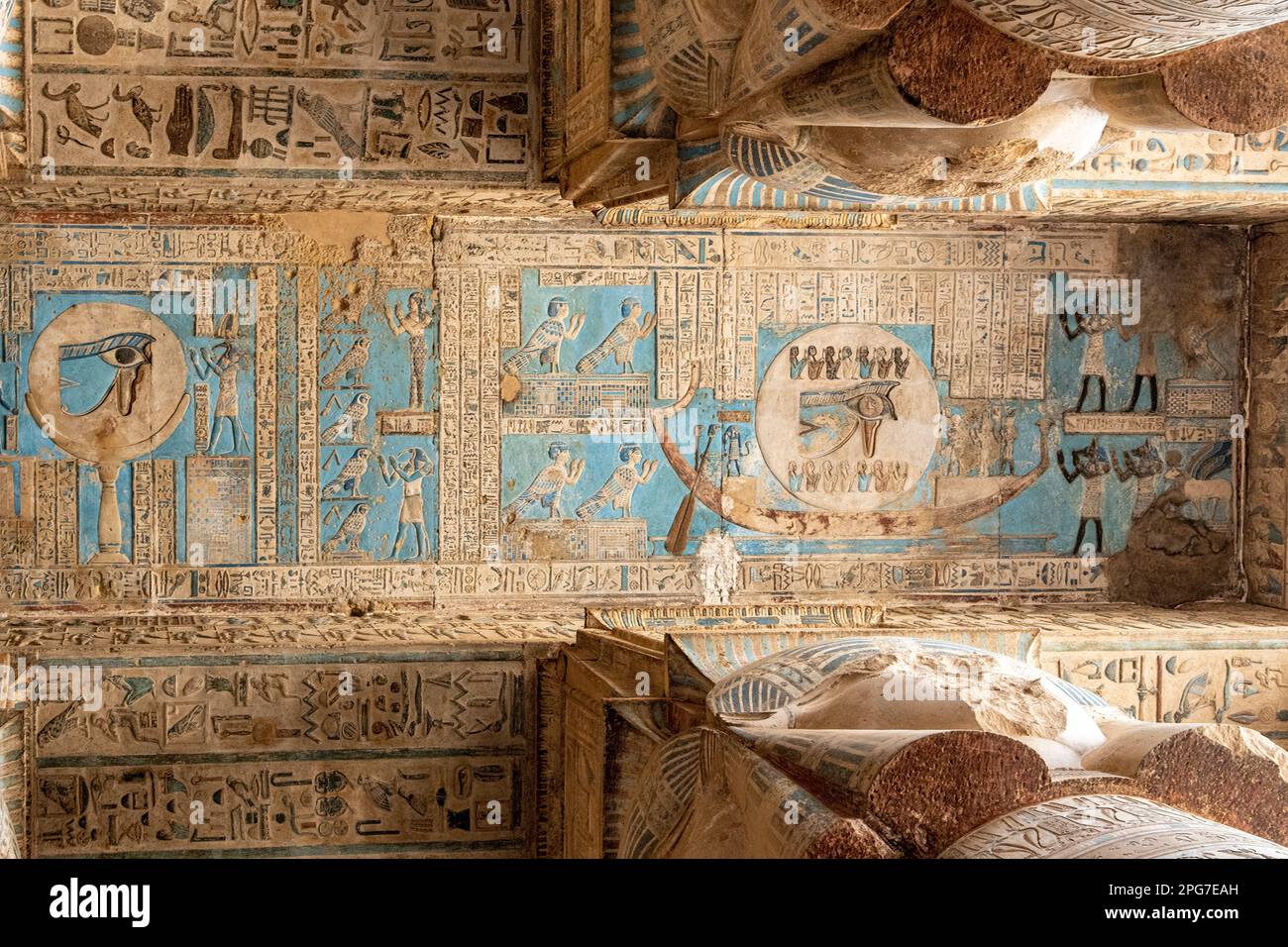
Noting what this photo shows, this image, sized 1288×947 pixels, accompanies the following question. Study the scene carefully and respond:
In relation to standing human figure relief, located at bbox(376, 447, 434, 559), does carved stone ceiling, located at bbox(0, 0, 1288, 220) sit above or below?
above

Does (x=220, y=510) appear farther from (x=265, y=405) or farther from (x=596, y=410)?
(x=596, y=410)

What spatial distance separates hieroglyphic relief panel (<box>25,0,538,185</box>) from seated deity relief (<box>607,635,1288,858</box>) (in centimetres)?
327

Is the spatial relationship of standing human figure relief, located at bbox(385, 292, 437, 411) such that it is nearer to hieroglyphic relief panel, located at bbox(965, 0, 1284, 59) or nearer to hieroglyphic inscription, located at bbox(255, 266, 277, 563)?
hieroglyphic inscription, located at bbox(255, 266, 277, 563)

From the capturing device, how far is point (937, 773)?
299 centimetres

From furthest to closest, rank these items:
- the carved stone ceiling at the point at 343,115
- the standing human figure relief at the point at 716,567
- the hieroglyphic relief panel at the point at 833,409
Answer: the standing human figure relief at the point at 716,567 < the hieroglyphic relief panel at the point at 833,409 < the carved stone ceiling at the point at 343,115

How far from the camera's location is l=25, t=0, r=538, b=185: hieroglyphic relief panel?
235 inches

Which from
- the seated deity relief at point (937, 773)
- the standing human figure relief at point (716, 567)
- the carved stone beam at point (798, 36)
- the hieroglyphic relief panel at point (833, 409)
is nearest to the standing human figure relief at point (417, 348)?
the hieroglyphic relief panel at point (833, 409)

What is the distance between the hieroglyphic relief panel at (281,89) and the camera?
5961mm

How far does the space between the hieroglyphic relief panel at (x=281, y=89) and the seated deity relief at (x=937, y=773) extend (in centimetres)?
327

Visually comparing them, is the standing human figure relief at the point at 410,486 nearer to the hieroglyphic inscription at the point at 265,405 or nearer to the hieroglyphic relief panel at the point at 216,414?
the hieroglyphic relief panel at the point at 216,414

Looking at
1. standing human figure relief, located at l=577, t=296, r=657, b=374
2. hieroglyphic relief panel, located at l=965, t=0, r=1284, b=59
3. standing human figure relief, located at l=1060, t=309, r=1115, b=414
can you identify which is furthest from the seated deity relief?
standing human figure relief, located at l=1060, t=309, r=1115, b=414

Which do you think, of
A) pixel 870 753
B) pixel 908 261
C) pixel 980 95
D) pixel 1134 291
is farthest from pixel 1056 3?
pixel 1134 291

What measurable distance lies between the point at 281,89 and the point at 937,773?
15.5 ft

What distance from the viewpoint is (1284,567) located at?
7488 mm
